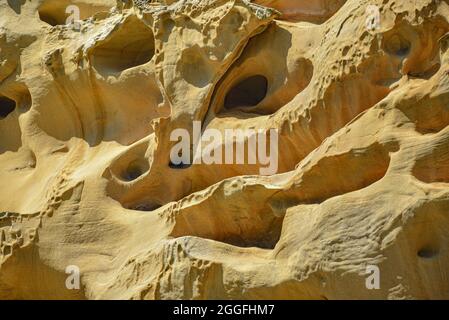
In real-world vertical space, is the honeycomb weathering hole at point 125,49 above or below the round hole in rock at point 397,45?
above

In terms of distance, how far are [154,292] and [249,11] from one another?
1210mm

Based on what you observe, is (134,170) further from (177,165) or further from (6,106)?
(6,106)

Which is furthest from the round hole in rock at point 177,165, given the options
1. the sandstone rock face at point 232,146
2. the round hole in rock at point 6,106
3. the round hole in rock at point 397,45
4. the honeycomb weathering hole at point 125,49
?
the round hole in rock at point 6,106

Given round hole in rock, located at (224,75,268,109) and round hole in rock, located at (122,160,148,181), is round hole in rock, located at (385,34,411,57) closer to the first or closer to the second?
round hole in rock, located at (224,75,268,109)

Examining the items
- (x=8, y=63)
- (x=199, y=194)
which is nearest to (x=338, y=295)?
(x=199, y=194)

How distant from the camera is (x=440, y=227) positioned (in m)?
3.57

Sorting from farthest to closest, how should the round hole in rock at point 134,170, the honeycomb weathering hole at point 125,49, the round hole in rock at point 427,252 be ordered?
the honeycomb weathering hole at point 125,49 < the round hole in rock at point 134,170 < the round hole in rock at point 427,252

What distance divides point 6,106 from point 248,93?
1251 millimetres

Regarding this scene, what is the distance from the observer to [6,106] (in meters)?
5.29

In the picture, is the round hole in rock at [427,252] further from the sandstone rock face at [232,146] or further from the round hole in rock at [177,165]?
the round hole in rock at [177,165]

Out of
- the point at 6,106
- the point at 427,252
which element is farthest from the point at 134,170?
the point at 427,252

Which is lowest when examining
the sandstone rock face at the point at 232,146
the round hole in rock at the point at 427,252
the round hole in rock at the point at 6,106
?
the round hole in rock at the point at 427,252

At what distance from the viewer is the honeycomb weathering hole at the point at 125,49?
15.9ft

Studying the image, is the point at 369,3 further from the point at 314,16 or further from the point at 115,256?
the point at 115,256
